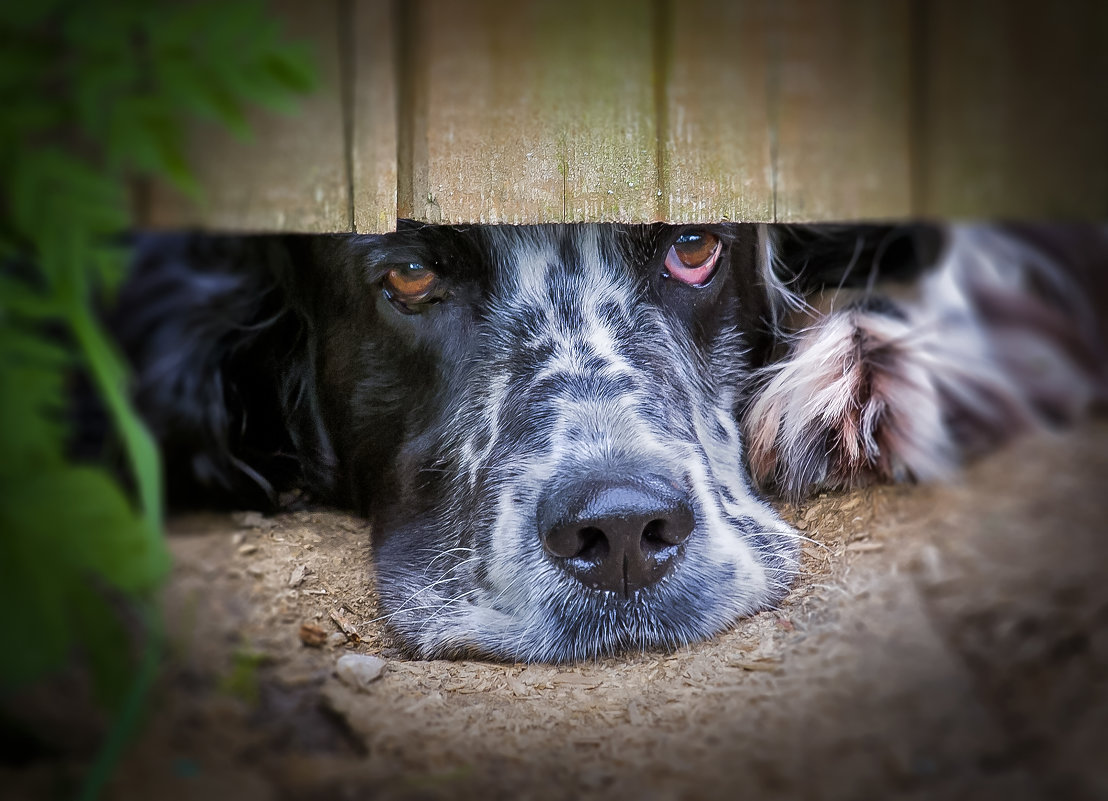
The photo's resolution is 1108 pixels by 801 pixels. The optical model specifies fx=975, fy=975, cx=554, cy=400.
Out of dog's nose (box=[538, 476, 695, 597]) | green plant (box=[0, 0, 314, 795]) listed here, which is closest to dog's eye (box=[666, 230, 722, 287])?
dog's nose (box=[538, 476, 695, 597])

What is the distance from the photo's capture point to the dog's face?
2234 mm

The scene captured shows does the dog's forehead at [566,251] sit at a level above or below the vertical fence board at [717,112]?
below

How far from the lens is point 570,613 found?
224cm

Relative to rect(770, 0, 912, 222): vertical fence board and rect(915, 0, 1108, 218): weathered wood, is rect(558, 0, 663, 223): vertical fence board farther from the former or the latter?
rect(915, 0, 1108, 218): weathered wood

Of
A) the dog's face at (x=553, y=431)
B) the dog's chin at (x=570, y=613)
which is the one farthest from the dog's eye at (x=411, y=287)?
the dog's chin at (x=570, y=613)

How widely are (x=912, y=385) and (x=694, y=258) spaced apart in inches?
27.0

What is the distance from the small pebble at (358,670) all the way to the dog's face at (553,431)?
0.33m

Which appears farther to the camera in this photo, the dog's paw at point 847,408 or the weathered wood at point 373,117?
the dog's paw at point 847,408

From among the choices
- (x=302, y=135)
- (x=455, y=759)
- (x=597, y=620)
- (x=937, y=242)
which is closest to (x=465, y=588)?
(x=597, y=620)

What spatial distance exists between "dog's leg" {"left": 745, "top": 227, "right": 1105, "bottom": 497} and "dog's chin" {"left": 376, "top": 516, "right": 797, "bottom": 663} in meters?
0.28

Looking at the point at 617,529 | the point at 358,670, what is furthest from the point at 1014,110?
the point at 358,670

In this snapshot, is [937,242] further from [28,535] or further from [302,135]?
[28,535]

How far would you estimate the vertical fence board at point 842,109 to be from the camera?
2006mm

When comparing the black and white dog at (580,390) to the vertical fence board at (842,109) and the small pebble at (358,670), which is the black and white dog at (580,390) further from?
the vertical fence board at (842,109)
